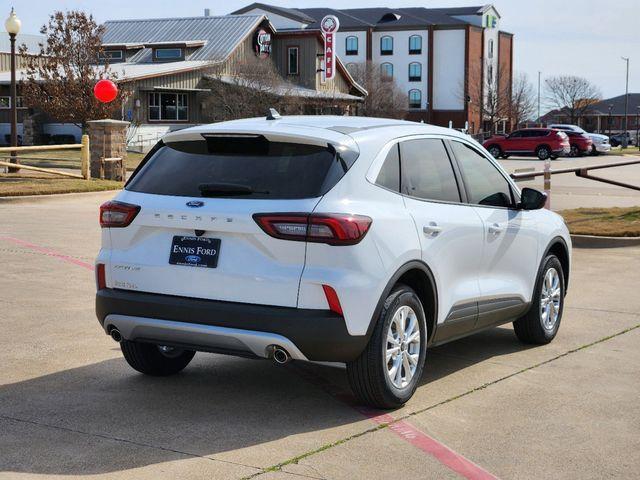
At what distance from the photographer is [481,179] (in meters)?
7.61

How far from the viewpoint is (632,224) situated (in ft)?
56.1

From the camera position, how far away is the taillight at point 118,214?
629cm

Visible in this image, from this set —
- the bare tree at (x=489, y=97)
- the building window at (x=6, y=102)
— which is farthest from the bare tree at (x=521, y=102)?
A: the building window at (x=6, y=102)

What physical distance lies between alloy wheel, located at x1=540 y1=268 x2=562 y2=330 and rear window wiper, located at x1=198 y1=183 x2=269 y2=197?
324 cm

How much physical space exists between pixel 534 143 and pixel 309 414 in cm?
4900

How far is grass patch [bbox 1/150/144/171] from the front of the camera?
35.2m

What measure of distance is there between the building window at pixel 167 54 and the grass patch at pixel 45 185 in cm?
3450

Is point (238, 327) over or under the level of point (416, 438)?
over

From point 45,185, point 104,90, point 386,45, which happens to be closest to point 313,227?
point 45,185

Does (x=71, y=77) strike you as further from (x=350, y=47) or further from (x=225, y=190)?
(x=350, y=47)

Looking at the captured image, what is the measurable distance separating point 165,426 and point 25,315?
12.5ft

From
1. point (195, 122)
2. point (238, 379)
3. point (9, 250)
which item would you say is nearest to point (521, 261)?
point (238, 379)

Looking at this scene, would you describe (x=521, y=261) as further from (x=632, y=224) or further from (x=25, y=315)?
(x=632, y=224)

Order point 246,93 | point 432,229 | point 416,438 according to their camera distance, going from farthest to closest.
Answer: point 246,93, point 432,229, point 416,438
